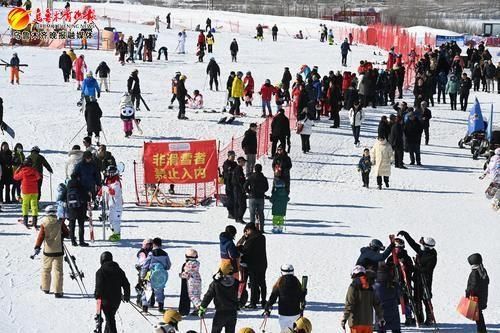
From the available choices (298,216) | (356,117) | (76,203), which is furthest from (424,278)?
(356,117)

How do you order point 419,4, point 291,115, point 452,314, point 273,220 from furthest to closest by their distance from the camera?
point 419,4 → point 291,115 → point 273,220 → point 452,314

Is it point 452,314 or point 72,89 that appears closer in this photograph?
point 452,314

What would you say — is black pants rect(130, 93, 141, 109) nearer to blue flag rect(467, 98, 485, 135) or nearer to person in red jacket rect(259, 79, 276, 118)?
person in red jacket rect(259, 79, 276, 118)

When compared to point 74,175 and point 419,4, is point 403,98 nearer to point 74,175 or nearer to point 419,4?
point 74,175

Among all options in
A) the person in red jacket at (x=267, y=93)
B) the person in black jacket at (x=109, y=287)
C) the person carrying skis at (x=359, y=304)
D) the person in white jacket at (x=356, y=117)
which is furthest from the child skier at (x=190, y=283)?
the person in red jacket at (x=267, y=93)

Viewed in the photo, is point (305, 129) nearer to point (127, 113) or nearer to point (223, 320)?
point (127, 113)

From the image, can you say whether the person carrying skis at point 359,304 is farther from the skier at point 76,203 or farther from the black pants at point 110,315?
the skier at point 76,203

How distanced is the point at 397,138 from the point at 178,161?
5785 mm

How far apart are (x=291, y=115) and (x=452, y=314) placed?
14410 mm

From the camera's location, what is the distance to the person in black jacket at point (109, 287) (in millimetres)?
11406

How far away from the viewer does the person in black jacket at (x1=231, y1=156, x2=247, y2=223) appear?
56.1 ft

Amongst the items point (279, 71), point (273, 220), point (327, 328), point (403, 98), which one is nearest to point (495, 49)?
point (279, 71)

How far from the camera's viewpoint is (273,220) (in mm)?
17109

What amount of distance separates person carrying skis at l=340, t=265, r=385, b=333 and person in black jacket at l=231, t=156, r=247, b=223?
630cm
